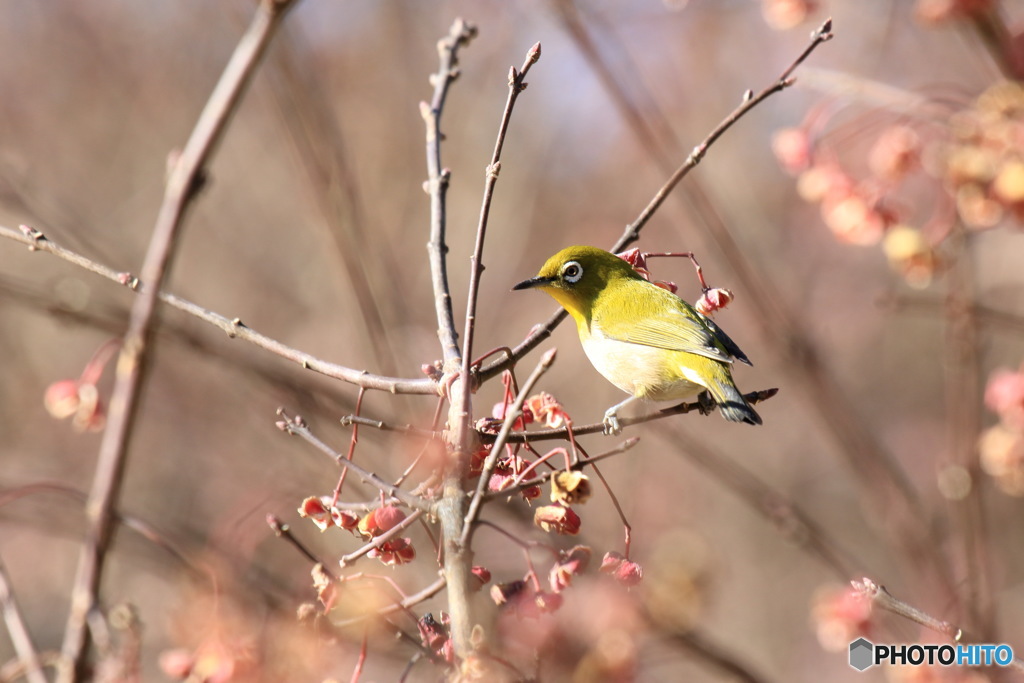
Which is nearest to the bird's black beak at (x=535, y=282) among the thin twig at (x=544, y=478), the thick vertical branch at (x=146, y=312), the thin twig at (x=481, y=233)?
the thin twig at (x=481, y=233)

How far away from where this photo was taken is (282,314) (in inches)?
376

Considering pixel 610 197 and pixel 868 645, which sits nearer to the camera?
pixel 868 645

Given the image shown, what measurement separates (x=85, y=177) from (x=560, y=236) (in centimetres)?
611

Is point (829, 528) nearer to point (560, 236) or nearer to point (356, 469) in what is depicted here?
point (560, 236)

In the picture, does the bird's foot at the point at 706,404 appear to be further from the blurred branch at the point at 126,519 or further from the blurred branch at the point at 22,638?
the blurred branch at the point at 22,638

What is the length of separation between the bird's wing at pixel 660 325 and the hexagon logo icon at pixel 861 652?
126 cm

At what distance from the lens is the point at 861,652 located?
355 cm

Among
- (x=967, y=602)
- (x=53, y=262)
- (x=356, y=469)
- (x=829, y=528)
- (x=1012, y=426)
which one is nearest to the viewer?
(x=356, y=469)

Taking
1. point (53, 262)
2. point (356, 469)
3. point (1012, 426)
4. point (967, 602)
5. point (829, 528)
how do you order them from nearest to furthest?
point (356, 469) < point (967, 602) < point (1012, 426) < point (53, 262) < point (829, 528)

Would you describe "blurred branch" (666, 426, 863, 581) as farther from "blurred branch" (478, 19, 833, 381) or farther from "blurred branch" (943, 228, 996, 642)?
"blurred branch" (478, 19, 833, 381)

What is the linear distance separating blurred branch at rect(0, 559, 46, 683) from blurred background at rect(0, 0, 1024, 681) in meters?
0.68

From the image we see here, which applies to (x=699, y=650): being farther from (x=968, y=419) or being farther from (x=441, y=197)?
(x=441, y=197)

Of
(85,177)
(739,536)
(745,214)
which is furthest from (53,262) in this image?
(739,536)

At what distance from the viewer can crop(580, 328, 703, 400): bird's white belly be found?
11.2 feet
